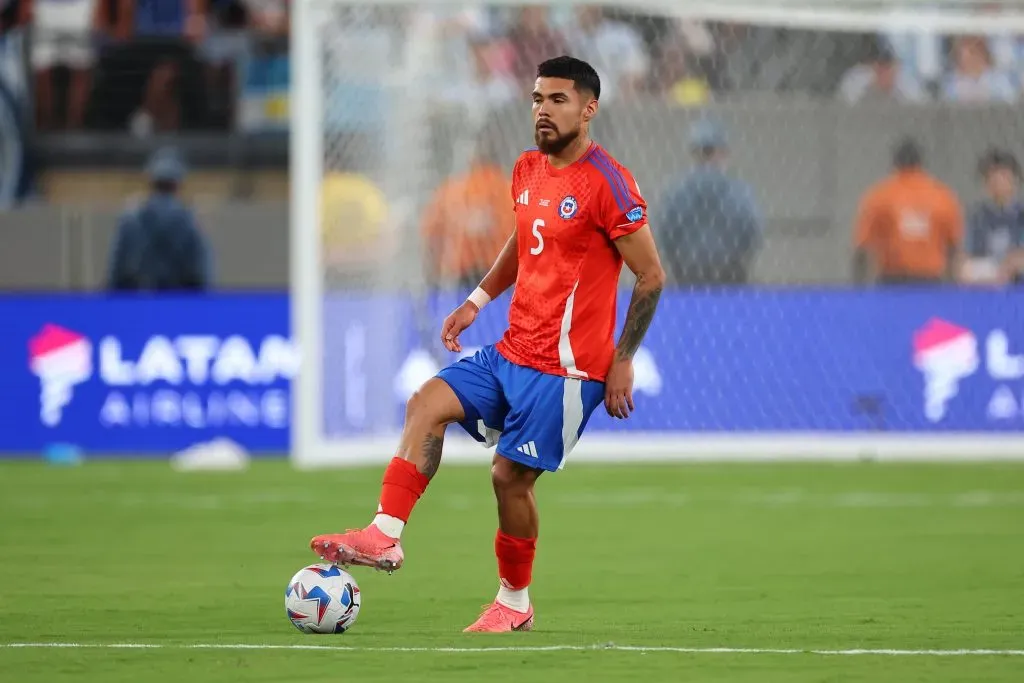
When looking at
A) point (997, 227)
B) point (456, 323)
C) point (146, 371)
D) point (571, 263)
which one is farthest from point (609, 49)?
point (571, 263)

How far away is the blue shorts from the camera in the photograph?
6.99m

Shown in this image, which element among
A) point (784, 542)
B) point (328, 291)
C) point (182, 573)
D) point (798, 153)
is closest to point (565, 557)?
point (784, 542)

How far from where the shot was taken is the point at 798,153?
15.9 m

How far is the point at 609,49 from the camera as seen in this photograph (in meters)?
15.7

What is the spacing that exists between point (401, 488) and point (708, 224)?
28.7 ft

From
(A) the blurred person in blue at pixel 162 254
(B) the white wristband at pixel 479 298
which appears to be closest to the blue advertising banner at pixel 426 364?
(A) the blurred person in blue at pixel 162 254

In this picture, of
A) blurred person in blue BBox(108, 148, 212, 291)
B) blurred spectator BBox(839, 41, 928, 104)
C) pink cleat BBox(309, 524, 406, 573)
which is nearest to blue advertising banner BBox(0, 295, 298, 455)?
blurred person in blue BBox(108, 148, 212, 291)

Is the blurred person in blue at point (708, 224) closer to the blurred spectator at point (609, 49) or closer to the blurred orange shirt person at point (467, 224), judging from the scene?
the blurred spectator at point (609, 49)

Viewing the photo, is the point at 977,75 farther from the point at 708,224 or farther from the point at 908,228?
the point at 708,224

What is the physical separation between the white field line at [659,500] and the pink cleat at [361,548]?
557cm

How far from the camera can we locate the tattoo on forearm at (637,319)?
6.93 meters

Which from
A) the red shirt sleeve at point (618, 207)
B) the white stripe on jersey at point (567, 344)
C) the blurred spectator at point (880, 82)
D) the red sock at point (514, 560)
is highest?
the blurred spectator at point (880, 82)

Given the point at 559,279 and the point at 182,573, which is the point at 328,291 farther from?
the point at 559,279

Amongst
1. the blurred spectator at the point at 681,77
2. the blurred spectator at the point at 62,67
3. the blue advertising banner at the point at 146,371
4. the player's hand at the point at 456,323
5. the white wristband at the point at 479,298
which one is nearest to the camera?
the player's hand at the point at 456,323
